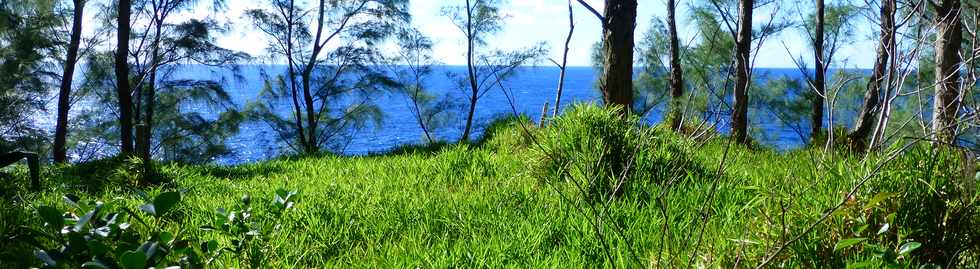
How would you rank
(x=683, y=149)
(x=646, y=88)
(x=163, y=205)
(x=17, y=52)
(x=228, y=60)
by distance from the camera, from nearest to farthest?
(x=163, y=205) → (x=683, y=149) → (x=17, y=52) → (x=228, y=60) → (x=646, y=88)

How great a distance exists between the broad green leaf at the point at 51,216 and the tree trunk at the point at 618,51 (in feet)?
18.6

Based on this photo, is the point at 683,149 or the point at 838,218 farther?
the point at 683,149

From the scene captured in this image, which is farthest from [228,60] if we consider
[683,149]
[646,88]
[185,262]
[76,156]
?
[185,262]

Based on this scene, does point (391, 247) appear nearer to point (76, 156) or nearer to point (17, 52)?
point (17, 52)

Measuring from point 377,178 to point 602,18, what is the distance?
113 inches

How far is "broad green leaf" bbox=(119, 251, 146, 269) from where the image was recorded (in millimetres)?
1214

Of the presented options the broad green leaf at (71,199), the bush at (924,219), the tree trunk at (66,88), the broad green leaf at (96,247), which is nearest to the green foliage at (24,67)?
the tree trunk at (66,88)

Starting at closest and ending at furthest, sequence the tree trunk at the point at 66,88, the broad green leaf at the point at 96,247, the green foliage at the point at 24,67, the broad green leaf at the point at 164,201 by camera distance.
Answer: the broad green leaf at the point at 96,247 → the broad green leaf at the point at 164,201 → the tree trunk at the point at 66,88 → the green foliage at the point at 24,67

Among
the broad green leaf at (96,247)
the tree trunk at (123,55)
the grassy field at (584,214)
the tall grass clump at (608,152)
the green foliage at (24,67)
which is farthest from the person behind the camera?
the green foliage at (24,67)

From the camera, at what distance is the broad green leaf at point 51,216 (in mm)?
1452

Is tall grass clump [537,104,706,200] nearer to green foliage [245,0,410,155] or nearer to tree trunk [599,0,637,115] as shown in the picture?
tree trunk [599,0,637,115]

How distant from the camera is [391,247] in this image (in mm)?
3062

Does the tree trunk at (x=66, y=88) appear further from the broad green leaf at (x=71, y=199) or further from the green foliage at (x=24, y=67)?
the broad green leaf at (x=71, y=199)

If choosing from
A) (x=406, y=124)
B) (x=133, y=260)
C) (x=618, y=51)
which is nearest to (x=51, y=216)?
(x=133, y=260)
